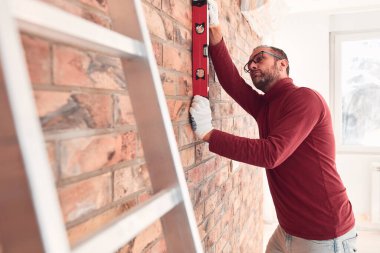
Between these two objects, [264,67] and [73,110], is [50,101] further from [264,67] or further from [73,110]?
[264,67]

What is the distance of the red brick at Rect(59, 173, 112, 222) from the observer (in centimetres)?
67

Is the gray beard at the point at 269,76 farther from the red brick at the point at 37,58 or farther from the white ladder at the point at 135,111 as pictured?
the red brick at the point at 37,58

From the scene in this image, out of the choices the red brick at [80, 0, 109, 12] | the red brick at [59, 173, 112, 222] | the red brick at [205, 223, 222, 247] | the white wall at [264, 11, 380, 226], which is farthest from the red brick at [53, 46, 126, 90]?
the white wall at [264, 11, 380, 226]

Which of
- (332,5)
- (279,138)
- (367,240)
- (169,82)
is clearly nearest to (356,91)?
(332,5)

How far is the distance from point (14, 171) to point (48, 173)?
50mm

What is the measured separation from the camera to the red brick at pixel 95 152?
0.68 m

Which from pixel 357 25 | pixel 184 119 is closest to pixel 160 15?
pixel 184 119

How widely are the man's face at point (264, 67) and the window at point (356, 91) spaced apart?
312 cm

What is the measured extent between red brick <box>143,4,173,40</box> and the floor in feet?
11.2

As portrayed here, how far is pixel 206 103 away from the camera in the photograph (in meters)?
1.38

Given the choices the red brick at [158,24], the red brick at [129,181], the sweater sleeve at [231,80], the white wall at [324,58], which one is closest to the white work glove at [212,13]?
the sweater sleeve at [231,80]

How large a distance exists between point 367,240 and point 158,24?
405cm

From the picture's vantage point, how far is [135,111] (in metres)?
0.73

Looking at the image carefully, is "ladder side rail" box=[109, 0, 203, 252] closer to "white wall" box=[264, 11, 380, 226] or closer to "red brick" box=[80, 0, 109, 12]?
"red brick" box=[80, 0, 109, 12]
